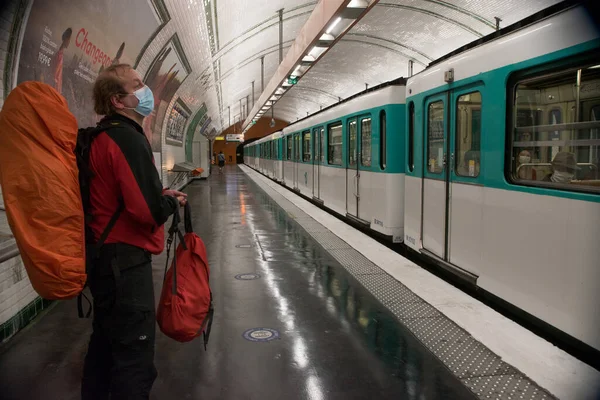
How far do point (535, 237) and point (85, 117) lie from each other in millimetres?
5263

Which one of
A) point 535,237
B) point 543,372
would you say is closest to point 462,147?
point 535,237

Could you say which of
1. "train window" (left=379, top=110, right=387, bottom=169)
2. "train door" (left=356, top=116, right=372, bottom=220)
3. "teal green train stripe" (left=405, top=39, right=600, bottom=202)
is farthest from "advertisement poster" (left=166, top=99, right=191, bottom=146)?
"teal green train stripe" (left=405, top=39, right=600, bottom=202)

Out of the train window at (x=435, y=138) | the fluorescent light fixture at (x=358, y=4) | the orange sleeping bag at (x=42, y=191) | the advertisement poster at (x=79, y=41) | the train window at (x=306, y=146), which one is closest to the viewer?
the orange sleeping bag at (x=42, y=191)

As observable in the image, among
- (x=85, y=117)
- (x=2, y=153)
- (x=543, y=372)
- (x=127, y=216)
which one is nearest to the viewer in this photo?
(x=2, y=153)

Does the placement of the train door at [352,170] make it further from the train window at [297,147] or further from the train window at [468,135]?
the train window at [297,147]

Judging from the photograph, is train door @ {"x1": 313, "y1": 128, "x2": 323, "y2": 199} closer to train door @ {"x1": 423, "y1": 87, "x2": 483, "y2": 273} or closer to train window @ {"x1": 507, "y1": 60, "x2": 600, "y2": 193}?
train door @ {"x1": 423, "y1": 87, "x2": 483, "y2": 273}

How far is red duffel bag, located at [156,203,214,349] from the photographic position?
2.31m

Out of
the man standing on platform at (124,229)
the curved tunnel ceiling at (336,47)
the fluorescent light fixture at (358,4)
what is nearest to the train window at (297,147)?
the curved tunnel ceiling at (336,47)

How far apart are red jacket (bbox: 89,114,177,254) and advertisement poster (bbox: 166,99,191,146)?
12.8 m

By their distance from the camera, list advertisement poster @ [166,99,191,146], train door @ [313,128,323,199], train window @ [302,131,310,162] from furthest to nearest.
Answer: advertisement poster @ [166,99,191,146] → train window @ [302,131,310,162] → train door @ [313,128,323,199]

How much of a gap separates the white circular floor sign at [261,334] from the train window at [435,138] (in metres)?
2.86

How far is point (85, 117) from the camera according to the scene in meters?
5.91

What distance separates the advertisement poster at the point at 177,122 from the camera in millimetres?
14875

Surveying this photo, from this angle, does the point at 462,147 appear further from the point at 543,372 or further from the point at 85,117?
the point at 85,117
